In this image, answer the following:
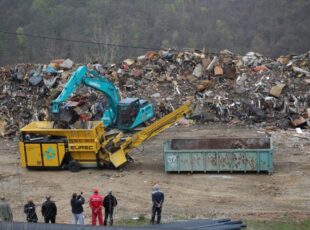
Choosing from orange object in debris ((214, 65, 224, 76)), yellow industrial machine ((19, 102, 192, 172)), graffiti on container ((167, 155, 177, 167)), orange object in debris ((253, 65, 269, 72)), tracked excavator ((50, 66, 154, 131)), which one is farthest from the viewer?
orange object in debris ((253, 65, 269, 72))

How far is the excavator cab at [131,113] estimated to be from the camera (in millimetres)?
24828

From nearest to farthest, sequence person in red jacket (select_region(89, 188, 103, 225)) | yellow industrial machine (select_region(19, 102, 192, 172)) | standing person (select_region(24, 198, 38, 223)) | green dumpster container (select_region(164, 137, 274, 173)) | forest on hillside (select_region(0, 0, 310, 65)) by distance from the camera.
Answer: standing person (select_region(24, 198, 38, 223)) < person in red jacket (select_region(89, 188, 103, 225)) < green dumpster container (select_region(164, 137, 274, 173)) < yellow industrial machine (select_region(19, 102, 192, 172)) < forest on hillside (select_region(0, 0, 310, 65))

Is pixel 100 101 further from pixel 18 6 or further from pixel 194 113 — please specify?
pixel 18 6

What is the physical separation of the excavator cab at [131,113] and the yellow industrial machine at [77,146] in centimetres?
352

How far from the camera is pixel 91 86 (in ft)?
73.2

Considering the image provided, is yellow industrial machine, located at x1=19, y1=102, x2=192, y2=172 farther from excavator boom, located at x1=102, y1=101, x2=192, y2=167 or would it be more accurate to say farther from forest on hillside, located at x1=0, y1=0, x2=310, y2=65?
forest on hillside, located at x1=0, y1=0, x2=310, y2=65

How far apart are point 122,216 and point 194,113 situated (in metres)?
11.5

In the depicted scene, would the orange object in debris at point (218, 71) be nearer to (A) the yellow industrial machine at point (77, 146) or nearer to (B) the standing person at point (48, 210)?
(A) the yellow industrial machine at point (77, 146)

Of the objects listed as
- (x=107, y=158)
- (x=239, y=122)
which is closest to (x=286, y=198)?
(x=107, y=158)

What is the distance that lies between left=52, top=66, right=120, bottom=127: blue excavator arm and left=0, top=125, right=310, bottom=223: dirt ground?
226cm

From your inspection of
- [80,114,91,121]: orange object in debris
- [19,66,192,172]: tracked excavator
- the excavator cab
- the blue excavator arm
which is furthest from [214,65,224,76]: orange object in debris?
[19,66,192,172]: tracked excavator

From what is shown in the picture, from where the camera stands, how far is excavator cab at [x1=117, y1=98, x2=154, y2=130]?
81.5 ft

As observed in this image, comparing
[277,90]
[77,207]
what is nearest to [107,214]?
[77,207]

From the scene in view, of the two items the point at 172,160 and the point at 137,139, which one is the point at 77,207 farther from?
the point at 137,139
